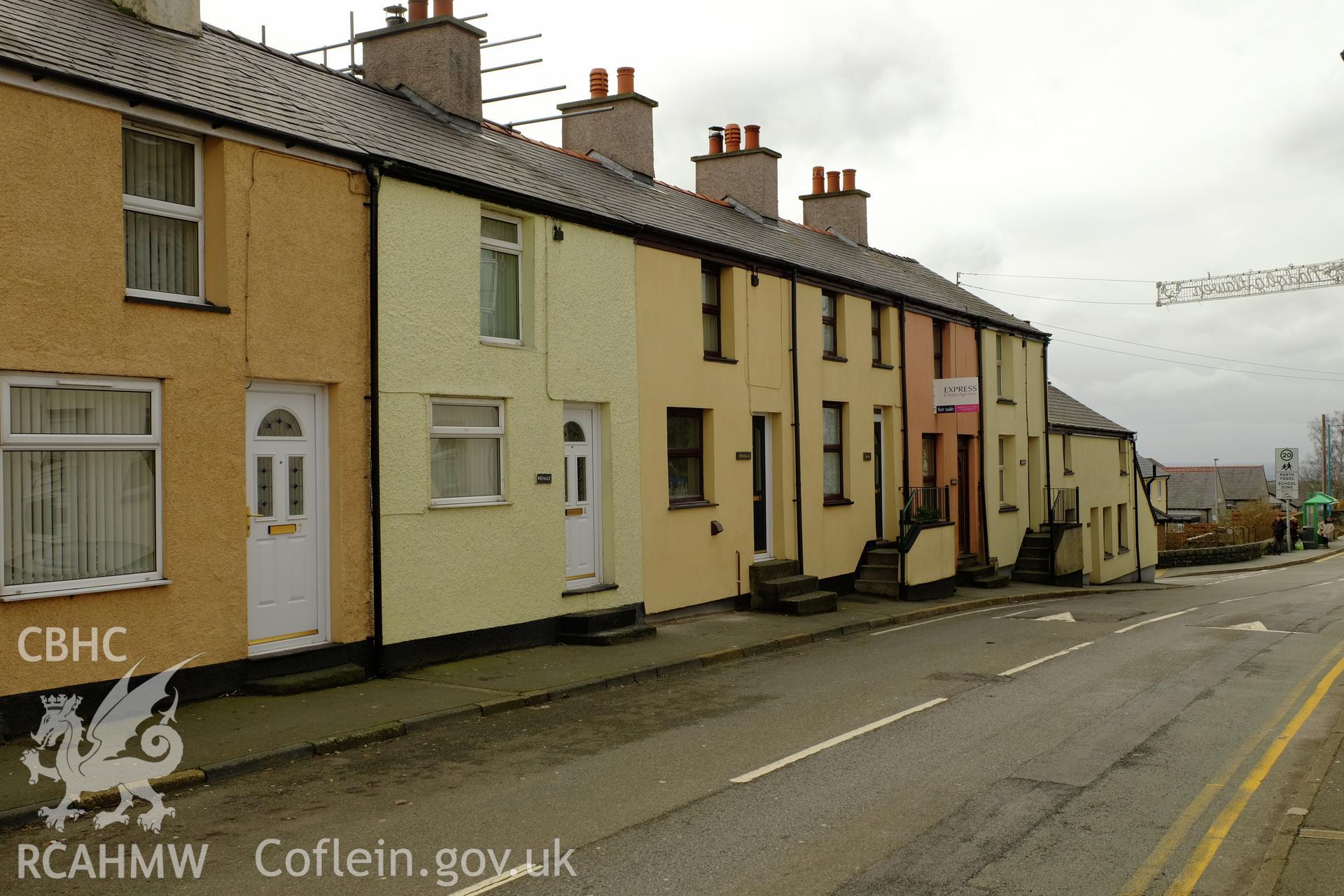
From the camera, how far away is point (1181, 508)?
90.5 meters

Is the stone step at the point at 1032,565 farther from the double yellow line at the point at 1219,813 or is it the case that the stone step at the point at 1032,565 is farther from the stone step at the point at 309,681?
the stone step at the point at 309,681

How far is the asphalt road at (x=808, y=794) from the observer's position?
5.64 meters

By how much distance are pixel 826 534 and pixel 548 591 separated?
780 cm

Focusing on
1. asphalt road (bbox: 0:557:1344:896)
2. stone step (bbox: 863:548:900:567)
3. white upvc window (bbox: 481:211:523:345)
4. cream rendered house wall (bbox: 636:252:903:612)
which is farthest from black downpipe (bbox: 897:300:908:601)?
white upvc window (bbox: 481:211:523:345)

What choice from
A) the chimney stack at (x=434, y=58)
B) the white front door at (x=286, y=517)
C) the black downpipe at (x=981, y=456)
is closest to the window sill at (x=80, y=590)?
the white front door at (x=286, y=517)

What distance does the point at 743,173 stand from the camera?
22.8 m

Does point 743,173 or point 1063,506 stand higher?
point 743,173

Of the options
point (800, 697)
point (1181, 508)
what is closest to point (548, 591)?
point (800, 697)

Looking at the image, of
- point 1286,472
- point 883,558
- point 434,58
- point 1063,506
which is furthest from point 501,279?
point 1286,472

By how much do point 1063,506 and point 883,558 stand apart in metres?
11.4

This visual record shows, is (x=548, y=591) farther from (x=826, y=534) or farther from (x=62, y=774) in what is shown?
(x=826, y=534)

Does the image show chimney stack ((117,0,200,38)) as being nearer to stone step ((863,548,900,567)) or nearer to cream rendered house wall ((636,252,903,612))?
cream rendered house wall ((636,252,903,612))

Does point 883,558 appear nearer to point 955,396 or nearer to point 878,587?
point 878,587

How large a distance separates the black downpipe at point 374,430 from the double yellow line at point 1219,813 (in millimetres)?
7538
